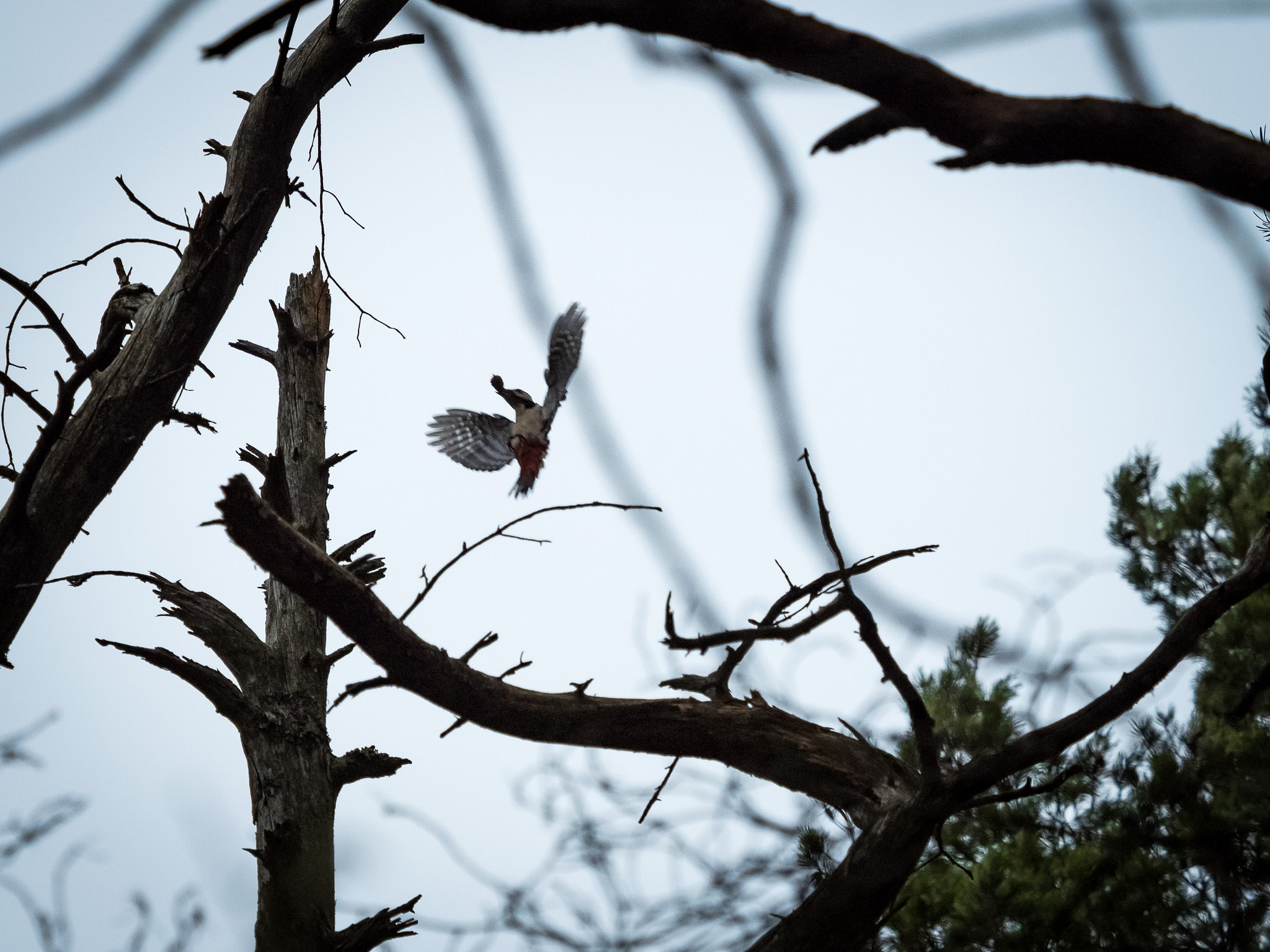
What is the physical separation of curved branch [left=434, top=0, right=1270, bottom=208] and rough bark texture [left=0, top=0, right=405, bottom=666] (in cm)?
159

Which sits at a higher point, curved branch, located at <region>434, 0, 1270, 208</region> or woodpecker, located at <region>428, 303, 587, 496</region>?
woodpecker, located at <region>428, 303, 587, 496</region>

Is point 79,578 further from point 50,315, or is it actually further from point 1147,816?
point 1147,816

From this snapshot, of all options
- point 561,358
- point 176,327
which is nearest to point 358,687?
point 176,327

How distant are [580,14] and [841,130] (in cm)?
31

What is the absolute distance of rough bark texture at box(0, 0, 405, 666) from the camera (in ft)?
7.19

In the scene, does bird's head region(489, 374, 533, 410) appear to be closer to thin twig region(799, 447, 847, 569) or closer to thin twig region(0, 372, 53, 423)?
thin twig region(0, 372, 53, 423)

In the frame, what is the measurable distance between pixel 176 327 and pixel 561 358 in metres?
1.62

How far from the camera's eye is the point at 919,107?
93 cm

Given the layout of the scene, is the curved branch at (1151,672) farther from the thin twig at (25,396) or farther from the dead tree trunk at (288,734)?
the thin twig at (25,396)

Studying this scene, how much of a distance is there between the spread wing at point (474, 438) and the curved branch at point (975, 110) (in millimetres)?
3016

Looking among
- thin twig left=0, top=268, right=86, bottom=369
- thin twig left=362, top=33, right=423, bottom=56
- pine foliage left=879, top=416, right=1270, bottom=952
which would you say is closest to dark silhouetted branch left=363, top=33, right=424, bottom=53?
thin twig left=362, top=33, right=423, bottom=56

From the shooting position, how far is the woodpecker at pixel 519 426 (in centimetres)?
371

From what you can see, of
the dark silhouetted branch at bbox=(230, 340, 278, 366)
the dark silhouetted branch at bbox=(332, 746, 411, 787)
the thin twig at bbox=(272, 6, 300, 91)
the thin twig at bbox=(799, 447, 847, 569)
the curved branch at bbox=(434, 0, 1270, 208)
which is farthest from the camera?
the dark silhouetted branch at bbox=(230, 340, 278, 366)

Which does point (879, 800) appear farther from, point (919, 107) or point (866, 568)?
point (919, 107)
